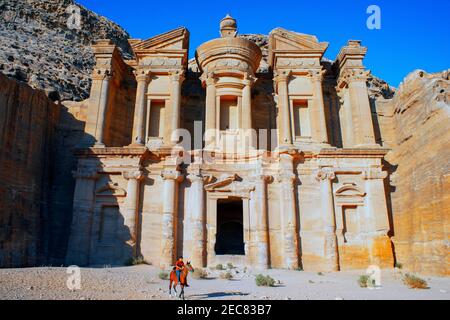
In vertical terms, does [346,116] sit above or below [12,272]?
above

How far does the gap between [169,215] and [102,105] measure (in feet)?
21.9

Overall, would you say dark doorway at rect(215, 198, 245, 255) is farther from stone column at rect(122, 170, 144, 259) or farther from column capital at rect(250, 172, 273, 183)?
stone column at rect(122, 170, 144, 259)

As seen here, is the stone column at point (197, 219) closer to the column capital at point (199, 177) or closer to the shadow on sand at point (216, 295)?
the column capital at point (199, 177)

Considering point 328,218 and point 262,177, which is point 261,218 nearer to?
point 262,177

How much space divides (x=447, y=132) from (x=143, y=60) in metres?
14.8

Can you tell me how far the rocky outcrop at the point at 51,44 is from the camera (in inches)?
975

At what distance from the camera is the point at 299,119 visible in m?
20.7

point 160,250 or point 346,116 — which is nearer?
point 160,250

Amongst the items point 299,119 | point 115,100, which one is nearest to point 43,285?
point 115,100

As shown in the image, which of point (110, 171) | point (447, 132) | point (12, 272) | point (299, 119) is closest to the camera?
point (12, 272)

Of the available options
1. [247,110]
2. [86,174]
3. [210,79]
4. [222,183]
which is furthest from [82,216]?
[247,110]

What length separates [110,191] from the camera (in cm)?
1808

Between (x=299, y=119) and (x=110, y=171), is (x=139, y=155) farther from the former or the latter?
(x=299, y=119)
